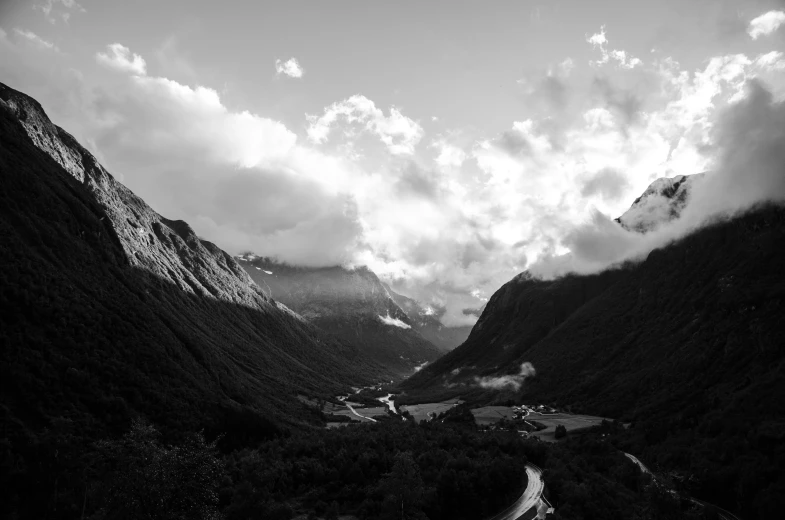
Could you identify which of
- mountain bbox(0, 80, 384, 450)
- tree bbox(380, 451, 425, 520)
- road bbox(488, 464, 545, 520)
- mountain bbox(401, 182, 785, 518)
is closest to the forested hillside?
mountain bbox(0, 80, 384, 450)

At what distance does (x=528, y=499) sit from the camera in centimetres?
9806

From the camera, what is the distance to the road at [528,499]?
90.0m

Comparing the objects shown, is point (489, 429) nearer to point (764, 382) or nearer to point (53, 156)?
point (764, 382)

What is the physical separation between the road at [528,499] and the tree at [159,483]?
208 ft

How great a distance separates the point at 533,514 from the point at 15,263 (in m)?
127

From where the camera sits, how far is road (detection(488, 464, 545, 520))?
295ft

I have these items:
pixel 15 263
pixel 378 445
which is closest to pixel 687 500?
pixel 378 445

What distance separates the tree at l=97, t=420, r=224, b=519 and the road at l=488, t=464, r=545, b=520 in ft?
208

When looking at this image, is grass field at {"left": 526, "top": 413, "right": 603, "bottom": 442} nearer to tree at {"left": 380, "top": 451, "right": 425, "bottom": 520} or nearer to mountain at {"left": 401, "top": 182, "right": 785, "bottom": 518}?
mountain at {"left": 401, "top": 182, "right": 785, "bottom": 518}

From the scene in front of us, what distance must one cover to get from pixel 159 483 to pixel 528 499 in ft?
266

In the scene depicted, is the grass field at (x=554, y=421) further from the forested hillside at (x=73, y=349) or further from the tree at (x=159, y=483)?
the tree at (x=159, y=483)

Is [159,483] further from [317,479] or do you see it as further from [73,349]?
[73,349]

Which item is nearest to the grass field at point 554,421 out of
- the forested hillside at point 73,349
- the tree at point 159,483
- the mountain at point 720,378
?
the mountain at point 720,378

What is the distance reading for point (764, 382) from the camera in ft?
386
